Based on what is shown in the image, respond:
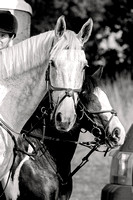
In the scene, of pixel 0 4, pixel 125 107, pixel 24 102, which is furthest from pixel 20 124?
pixel 125 107

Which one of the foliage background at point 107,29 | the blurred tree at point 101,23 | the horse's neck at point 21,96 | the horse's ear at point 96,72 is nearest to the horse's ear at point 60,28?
the horse's neck at point 21,96

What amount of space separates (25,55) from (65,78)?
0.43m

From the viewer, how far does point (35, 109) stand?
23.4ft

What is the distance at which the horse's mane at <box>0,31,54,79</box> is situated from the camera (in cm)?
691

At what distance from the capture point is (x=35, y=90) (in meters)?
7.02

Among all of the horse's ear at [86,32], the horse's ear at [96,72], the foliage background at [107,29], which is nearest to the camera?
the horse's ear at [86,32]

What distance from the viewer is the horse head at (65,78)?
22.3 feet

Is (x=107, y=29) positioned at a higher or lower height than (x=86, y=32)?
higher

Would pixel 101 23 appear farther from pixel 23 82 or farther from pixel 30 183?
pixel 23 82

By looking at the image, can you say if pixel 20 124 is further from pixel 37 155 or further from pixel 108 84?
pixel 108 84

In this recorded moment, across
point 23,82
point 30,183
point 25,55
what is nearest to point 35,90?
point 23,82

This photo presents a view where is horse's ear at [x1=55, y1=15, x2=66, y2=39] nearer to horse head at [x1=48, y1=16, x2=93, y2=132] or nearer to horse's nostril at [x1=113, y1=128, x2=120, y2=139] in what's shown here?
horse head at [x1=48, y1=16, x2=93, y2=132]

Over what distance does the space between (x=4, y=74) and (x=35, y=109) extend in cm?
46

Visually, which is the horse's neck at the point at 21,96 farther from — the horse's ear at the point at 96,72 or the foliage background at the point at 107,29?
the foliage background at the point at 107,29
